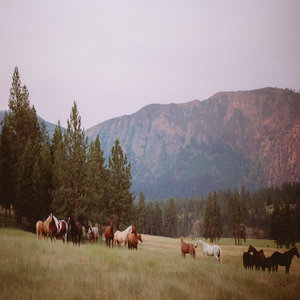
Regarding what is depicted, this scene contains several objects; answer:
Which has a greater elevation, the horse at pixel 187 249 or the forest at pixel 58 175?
the forest at pixel 58 175

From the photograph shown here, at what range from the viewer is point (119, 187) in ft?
136

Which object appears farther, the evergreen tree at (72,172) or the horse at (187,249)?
the evergreen tree at (72,172)

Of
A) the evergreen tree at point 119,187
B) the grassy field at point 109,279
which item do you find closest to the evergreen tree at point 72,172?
the evergreen tree at point 119,187

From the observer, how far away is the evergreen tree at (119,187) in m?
40.8

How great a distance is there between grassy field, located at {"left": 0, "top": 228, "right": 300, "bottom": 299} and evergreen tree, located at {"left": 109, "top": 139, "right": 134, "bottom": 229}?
85.3 feet

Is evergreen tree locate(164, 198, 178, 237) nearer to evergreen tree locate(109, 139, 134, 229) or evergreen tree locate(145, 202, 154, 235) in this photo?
evergreen tree locate(145, 202, 154, 235)

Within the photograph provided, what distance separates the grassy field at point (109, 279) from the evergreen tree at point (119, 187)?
2598cm

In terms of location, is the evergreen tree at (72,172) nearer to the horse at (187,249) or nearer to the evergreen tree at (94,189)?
the evergreen tree at (94,189)

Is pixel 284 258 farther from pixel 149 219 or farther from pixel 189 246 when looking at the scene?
pixel 149 219

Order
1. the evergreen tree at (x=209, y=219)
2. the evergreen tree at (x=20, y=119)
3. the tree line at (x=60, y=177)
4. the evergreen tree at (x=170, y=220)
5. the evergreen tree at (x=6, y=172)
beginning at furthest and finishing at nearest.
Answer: the evergreen tree at (x=170, y=220) < the evergreen tree at (x=209, y=219) < the evergreen tree at (x=20, y=119) < the evergreen tree at (x=6, y=172) < the tree line at (x=60, y=177)

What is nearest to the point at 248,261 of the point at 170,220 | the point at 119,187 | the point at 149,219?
the point at 119,187

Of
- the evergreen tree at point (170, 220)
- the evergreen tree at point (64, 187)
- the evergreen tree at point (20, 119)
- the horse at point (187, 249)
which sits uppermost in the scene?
the evergreen tree at point (20, 119)

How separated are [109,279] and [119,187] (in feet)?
103

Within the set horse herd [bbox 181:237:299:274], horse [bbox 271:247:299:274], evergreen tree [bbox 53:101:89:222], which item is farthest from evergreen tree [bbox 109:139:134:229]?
horse [bbox 271:247:299:274]
